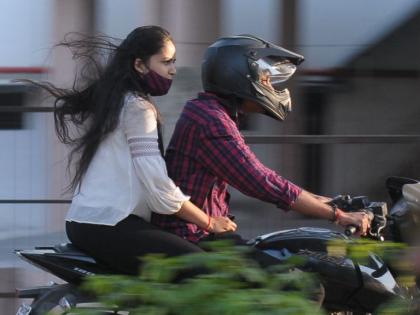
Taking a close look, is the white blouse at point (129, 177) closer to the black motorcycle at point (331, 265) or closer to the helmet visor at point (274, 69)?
the black motorcycle at point (331, 265)

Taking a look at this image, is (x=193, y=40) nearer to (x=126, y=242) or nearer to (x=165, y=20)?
(x=165, y=20)

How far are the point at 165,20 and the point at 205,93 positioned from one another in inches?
110

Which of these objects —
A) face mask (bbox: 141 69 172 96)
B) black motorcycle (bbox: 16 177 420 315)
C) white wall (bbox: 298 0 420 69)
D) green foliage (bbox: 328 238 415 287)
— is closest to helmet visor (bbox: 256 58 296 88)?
face mask (bbox: 141 69 172 96)

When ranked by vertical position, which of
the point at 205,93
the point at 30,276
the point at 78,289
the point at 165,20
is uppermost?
the point at 165,20

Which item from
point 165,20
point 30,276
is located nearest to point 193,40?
point 165,20

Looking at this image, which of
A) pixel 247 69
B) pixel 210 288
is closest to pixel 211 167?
pixel 247 69

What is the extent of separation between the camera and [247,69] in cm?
354

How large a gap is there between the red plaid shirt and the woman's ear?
23 centimetres

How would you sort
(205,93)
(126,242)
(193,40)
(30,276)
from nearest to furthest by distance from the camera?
(126,242), (205,93), (30,276), (193,40)

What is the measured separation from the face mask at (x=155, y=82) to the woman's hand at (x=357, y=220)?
862 mm

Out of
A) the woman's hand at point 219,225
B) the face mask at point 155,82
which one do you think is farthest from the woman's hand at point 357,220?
the face mask at point 155,82

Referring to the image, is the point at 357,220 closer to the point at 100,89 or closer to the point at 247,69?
the point at 247,69

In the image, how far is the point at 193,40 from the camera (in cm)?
634

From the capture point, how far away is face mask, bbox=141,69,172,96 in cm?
358
